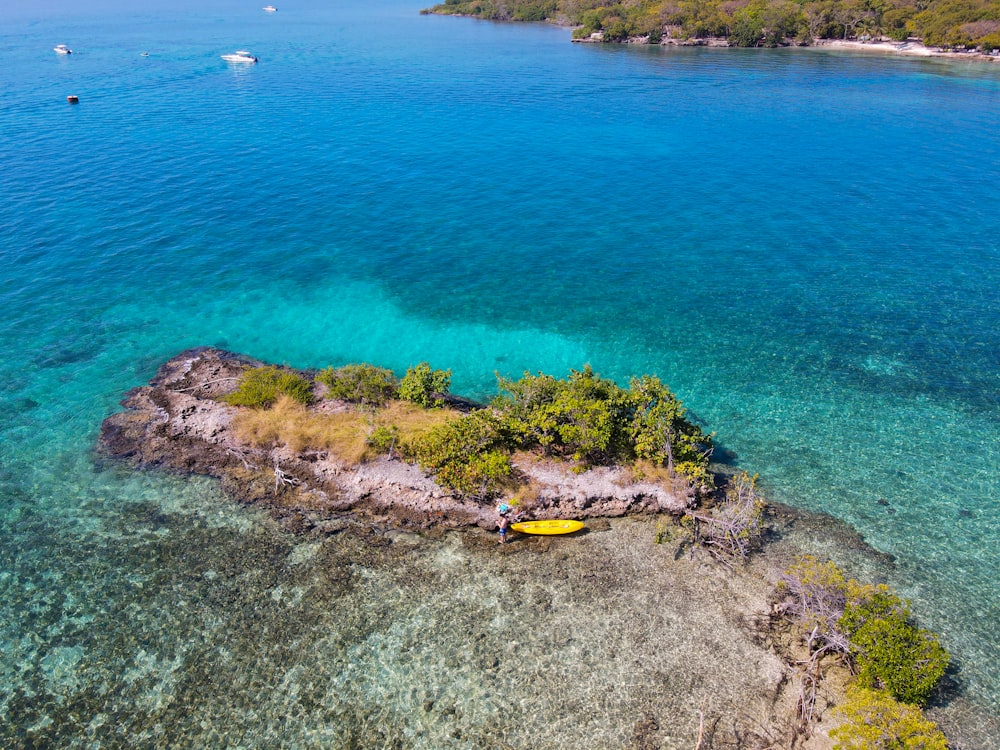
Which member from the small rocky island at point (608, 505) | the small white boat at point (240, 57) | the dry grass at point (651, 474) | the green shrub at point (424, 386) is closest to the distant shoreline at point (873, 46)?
the small white boat at point (240, 57)

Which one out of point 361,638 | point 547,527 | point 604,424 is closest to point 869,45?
point 604,424

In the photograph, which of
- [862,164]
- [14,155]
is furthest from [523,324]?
[14,155]

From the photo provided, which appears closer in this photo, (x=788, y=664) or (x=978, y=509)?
(x=788, y=664)

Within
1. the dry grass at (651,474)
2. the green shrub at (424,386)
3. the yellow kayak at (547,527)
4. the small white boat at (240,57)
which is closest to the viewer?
the yellow kayak at (547,527)

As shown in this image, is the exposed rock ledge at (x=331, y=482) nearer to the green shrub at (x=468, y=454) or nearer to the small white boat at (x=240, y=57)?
the green shrub at (x=468, y=454)

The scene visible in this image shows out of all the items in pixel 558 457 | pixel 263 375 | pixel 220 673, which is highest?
pixel 263 375

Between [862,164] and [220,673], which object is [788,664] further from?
[862,164]
